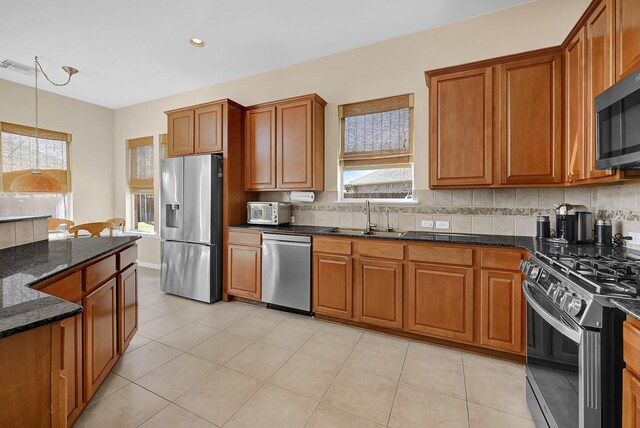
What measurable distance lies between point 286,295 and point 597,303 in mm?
2632

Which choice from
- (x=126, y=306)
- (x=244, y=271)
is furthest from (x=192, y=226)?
(x=126, y=306)

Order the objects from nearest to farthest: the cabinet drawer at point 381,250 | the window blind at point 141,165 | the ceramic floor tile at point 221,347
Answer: the ceramic floor tile at point 221,347
the cabinet drawer at point 381,250
the window blind at point 141,165

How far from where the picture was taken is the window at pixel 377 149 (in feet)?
10.5

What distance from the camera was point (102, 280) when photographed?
1.79 meters

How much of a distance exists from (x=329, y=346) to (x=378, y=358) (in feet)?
1.45

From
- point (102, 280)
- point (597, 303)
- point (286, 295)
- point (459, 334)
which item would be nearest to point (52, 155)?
point (102, 280)

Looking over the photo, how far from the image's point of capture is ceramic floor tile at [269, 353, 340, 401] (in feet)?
6.29

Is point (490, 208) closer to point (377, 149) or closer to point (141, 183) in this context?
point (377, 149)

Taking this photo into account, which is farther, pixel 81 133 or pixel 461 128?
pixel 81 133

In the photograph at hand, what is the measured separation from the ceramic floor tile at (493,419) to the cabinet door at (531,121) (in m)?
1.73

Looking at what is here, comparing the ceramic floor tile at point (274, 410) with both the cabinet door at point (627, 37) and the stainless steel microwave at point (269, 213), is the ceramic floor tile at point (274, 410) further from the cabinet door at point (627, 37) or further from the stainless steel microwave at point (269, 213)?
the cabinet door at point (627, 37)

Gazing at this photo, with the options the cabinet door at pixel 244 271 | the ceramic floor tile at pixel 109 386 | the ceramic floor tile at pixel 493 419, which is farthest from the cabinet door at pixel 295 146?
the ceramic floor tile at pixel 493 419

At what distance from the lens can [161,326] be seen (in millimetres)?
2863

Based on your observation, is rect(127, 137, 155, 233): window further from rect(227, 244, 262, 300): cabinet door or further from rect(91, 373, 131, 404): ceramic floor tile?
rect(91, 373, 131, 404): ceramic floor tile
